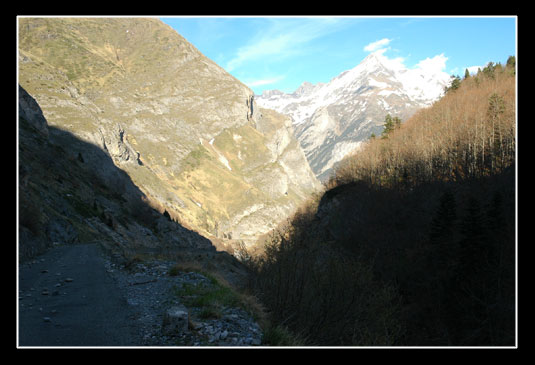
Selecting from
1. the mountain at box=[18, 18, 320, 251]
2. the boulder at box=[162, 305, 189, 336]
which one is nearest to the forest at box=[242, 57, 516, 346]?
the boulder at box=[162, 305, 189, 336]

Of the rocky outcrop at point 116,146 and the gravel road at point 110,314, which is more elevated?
the rocky outcrop at point 116,146

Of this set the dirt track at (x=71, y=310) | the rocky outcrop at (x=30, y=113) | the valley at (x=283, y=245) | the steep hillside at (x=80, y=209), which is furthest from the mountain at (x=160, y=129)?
the dirt track at (x=71, y=310)

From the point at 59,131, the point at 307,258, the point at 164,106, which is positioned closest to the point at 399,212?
the point at 307,258

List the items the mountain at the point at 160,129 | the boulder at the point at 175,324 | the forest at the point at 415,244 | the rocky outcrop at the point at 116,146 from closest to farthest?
the boulder at the point at 175,324
the forest at the point at 415,244
the rocky outcrop at the point at 116,146
the mountain at the point at 160,129

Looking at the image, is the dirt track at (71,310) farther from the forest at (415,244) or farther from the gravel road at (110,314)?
the forest at (415,244)

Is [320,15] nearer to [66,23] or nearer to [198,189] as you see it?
[198,189]

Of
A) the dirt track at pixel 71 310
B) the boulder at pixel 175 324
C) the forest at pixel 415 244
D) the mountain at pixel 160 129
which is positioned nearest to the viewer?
the dirt track at pixel 71 310

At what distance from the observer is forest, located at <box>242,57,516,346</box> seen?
9070 mm

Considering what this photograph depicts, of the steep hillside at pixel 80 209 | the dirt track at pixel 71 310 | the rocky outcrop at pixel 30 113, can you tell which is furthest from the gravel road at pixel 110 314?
the rocky outcrop at pixel 30 113

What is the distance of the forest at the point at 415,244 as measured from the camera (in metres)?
9.07

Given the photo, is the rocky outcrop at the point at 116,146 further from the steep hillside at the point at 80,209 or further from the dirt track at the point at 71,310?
the dirt track at the point at 71,310

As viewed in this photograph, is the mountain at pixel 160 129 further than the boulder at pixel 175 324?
Yes

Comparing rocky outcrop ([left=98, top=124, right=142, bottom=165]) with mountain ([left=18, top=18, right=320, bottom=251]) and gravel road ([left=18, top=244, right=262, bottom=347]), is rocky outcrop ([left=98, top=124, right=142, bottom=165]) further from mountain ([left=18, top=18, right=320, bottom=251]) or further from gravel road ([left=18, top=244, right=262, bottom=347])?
gravel road ([left=18, top=244, right=262, bottom=347])

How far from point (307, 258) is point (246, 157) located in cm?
18937
